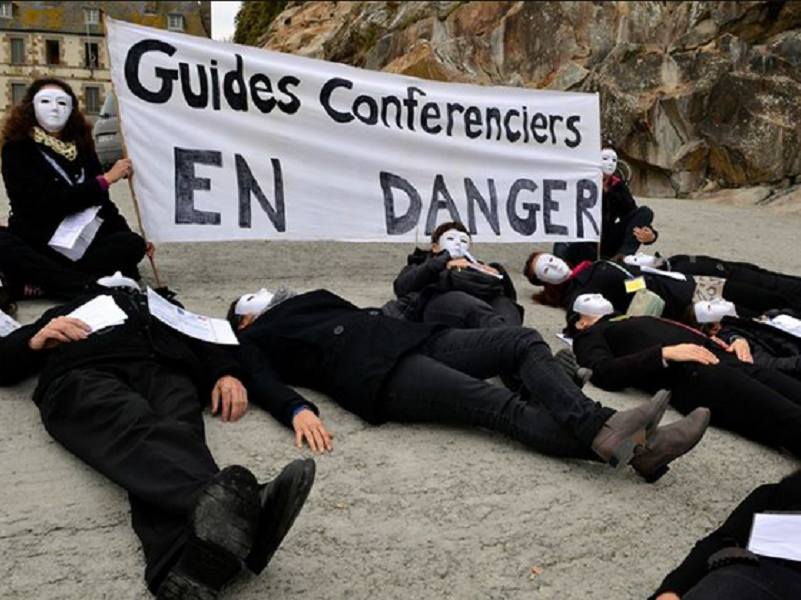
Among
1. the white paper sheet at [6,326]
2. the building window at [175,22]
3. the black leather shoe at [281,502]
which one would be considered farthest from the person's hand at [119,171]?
the building window at [175,22]

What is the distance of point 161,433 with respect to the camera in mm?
2615

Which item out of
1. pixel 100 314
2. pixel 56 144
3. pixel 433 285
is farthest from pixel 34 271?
pixel 433 285

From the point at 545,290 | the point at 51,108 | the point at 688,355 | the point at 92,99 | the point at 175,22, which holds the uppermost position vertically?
the point at 175,22

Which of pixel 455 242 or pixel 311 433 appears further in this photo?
pixel 455 242

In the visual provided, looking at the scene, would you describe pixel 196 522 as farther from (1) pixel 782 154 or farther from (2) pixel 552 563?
(1) pixel 782 154

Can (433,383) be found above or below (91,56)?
above

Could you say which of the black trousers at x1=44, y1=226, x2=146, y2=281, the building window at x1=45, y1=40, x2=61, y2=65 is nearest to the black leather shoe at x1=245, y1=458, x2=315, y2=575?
the black trousers at x1=44, y1=226, x2=146, y2=281

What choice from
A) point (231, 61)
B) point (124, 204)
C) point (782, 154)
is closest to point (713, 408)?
point (231, 61)

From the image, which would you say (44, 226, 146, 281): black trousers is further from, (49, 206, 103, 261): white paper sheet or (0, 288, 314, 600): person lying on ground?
(0, 288, 314, 600): person lying on ground

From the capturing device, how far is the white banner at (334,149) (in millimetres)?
5379

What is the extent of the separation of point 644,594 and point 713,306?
283cm

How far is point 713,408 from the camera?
379cm

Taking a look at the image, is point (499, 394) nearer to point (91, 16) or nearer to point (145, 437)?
point (145, 437)

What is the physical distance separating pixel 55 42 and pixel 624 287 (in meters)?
46.7
